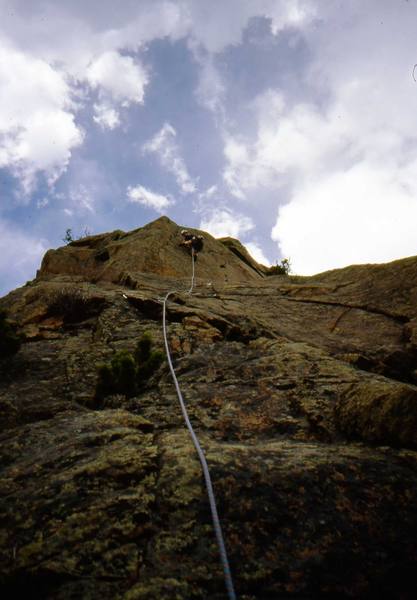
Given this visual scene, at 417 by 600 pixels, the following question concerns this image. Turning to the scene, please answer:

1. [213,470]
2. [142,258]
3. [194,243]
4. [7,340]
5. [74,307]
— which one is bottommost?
[213,470]

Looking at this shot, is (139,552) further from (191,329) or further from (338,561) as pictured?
(191,329)

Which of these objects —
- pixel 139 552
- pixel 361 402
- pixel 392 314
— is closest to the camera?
pixel 139 552

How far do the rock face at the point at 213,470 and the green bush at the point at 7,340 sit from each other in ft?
0.63

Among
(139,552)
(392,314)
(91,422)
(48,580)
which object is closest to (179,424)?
(91,422)

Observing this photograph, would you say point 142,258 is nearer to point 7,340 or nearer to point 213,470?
point 7,340

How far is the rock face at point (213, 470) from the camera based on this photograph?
100 inches

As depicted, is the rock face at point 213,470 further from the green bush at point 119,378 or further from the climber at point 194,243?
the climber at point 194,243

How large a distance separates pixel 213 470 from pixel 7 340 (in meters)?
4.98

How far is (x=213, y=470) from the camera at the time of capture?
336cm

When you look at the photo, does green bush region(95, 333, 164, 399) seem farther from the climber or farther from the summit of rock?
the climber

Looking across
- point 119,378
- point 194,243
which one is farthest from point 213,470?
point 194,243

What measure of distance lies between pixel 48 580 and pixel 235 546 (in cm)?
129

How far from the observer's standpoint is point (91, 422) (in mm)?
4387

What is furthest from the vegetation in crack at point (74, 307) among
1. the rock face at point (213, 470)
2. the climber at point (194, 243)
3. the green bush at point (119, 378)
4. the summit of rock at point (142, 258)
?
the climber at point (194, 243)
